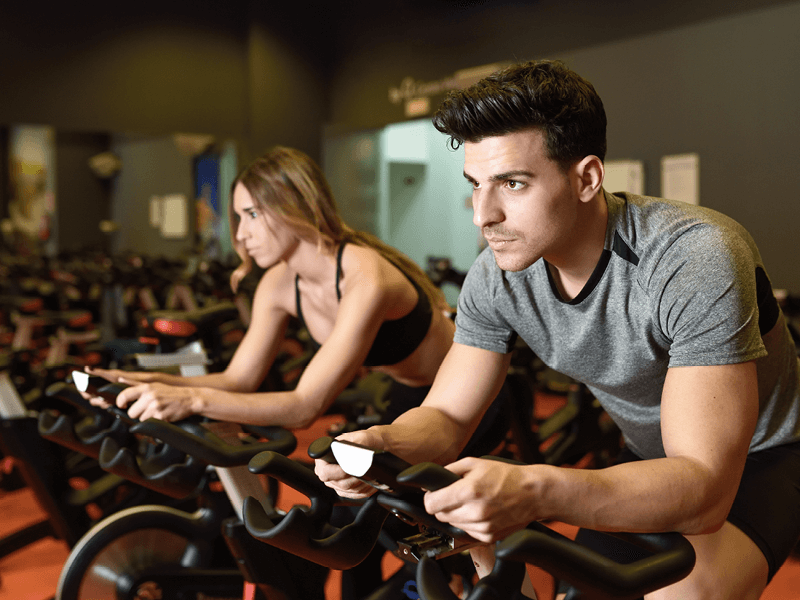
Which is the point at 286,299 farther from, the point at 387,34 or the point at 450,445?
the point at 387,34

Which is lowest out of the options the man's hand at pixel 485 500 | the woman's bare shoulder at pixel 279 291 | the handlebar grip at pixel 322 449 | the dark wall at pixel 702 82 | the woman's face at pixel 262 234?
the man's hand at pixel 485 500

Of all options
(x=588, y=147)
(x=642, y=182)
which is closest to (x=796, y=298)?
(x=642, y=182)

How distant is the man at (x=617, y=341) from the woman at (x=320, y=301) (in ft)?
1.51

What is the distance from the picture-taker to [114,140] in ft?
23.7

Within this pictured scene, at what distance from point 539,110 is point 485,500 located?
60 cm

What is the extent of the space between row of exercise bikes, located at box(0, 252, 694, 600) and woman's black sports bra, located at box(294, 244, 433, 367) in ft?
1.20

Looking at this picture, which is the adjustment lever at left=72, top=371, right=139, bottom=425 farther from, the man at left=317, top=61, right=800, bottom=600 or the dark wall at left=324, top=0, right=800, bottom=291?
the dark wall at left=324, top=0, right=800, bottom=291

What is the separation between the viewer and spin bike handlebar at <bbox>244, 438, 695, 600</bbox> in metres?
0.72

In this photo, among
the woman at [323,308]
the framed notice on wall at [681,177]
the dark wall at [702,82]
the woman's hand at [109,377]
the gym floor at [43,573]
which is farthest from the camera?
the framed notice on wall at [681,177]

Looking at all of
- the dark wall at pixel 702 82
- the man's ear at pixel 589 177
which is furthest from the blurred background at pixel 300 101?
the man's ear at pixel 589 177

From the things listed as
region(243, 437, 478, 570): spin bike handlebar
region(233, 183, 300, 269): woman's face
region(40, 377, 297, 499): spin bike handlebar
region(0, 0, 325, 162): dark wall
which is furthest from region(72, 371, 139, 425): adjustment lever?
region(0, 0, 325, 162): dark wall

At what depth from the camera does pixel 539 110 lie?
1082mm

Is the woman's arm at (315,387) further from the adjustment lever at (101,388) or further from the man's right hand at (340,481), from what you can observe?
the man's right hand at (340,481)

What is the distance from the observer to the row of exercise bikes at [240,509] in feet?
2.52
